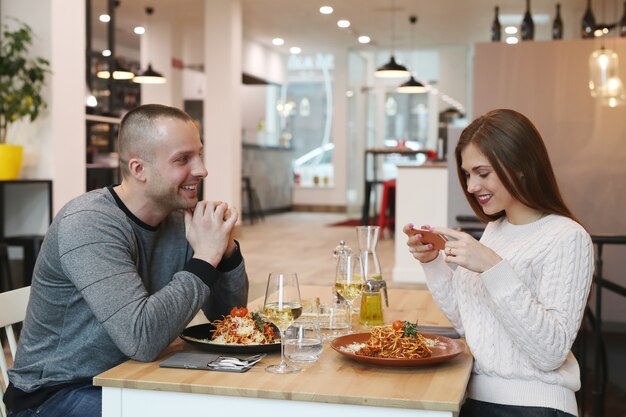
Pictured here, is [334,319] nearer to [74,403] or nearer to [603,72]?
[74,403]

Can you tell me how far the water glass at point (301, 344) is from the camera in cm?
168

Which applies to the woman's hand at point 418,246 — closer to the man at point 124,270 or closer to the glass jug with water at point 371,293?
the glass jug with water at point 371,293

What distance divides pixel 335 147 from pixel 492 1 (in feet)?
17.7

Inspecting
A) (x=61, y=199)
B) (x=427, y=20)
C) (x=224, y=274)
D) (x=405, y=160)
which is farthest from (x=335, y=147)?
(x=224, y=274)

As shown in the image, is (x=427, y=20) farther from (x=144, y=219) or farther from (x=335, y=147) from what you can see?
(x=144, y=219)

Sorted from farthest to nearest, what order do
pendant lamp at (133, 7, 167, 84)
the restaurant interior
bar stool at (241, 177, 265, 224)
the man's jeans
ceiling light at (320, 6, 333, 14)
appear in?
bar stool at (241, 177, 265, 224) < ceiling light at (320, 6, 333, 14) < pendant lamp at (133, 7, 167, 84) < the restaurant interior < the man's jeans

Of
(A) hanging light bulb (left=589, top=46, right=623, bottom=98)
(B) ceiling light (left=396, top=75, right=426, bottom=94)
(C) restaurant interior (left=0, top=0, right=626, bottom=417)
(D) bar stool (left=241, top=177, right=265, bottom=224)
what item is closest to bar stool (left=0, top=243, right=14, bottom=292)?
(C) restaurant interior (left=0, top=0, right=626, bottom=417)

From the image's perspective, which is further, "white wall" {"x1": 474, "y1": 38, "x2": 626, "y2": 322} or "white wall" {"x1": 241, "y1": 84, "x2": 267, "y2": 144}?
"white wall" {"x1": 241, "y1": 84, "x2": 267, "y2": 144}

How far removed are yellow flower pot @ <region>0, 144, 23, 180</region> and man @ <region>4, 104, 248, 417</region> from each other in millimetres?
3359

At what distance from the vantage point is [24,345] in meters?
1.90

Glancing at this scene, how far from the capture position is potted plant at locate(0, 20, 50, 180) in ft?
16.8

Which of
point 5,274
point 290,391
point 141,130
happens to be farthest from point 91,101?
point 290,391

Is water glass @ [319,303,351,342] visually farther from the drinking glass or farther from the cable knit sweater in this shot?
the cable knit sweater

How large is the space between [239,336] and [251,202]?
11.8 metres
